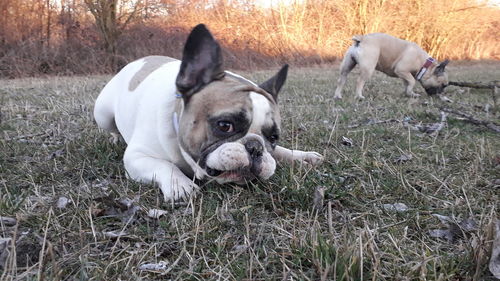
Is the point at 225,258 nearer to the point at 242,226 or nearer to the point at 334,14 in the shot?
the point at 242,226

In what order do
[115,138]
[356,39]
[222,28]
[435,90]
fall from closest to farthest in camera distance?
[115,138] → [356,39] → [435,90] → [222,28]

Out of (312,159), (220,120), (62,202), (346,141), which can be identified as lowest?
(346,141)

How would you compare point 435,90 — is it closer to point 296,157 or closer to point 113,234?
point 296,157

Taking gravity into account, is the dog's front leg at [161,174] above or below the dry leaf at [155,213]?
below

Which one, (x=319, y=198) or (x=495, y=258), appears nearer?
(x=495, y=258)

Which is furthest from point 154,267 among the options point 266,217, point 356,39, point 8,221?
point 356,39

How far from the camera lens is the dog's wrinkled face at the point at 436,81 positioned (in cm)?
782

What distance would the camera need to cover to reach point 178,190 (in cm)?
202

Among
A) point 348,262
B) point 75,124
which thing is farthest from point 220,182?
point 75,124

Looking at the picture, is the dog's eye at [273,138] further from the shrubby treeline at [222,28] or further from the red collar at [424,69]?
the shrubby treeline at [222,28]

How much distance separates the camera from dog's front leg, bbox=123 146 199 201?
2039 mm

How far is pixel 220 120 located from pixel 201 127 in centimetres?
13

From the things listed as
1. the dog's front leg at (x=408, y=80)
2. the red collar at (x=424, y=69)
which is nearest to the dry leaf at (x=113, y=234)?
the dog's front leg at (x=408, y=80)

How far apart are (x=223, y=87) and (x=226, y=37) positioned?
44.6ft
